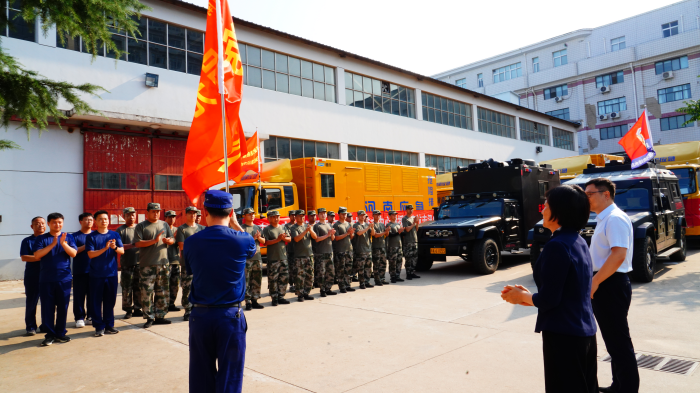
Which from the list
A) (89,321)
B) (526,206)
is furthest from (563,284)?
(526,206)

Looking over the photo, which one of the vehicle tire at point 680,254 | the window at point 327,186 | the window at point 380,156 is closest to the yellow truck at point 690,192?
the vehicle tire at point 680,254

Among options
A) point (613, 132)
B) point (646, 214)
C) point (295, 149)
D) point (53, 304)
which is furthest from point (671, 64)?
point (53, 304)

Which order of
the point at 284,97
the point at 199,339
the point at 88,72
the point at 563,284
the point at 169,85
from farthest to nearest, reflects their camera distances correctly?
the point at 284,97, the point at 169,85, the point at 88,72, the point at 199,339, the point at 563,284

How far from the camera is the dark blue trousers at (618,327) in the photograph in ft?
10.6

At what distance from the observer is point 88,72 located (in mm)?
13617

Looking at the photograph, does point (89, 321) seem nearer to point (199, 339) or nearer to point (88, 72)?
point (199, 339)

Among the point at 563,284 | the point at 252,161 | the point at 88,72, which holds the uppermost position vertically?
the point at 88,72

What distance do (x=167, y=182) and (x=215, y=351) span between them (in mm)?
13543

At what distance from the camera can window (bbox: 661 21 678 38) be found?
131 feet

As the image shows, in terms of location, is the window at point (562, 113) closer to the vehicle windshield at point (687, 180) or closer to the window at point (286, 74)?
the window at point (286, 74)

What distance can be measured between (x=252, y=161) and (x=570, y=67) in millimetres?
42245

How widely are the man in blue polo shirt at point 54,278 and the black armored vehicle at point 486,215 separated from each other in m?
7.48

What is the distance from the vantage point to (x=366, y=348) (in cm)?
523

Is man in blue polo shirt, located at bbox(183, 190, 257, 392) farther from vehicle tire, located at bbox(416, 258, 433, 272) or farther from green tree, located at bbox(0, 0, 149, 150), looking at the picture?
vehicle tire, located at bbox(416, 258, 433, 272)
